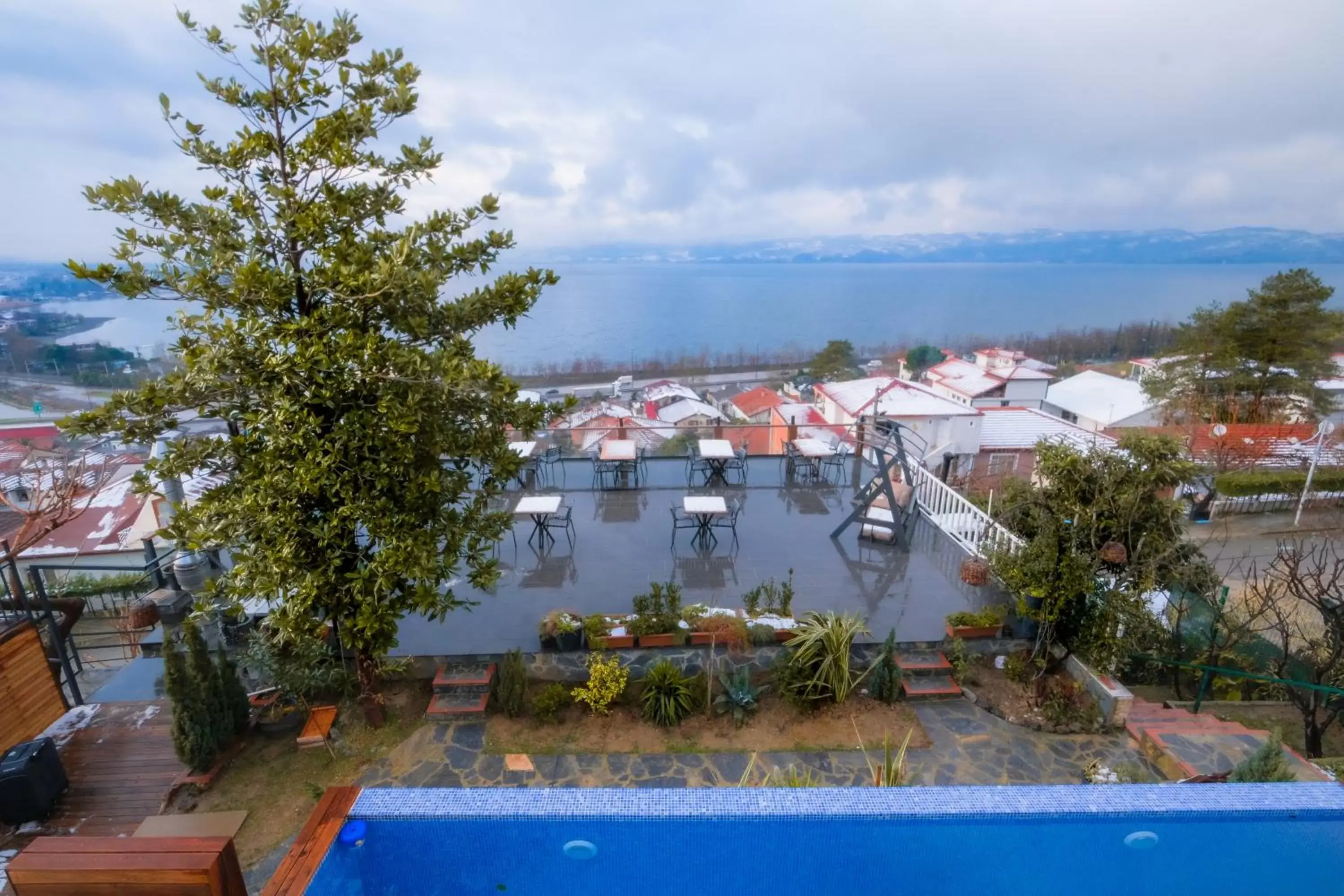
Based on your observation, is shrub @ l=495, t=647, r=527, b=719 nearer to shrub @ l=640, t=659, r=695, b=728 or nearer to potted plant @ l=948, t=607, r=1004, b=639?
shrub @ l=640, t=659, r=695, b=728

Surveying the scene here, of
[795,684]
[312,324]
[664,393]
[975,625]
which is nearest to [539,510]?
[795,684]

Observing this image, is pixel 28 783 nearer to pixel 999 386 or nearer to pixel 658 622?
pixel 658 622

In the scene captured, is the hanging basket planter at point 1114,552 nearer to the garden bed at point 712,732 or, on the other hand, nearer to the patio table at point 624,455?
the garden bed at point 712,732

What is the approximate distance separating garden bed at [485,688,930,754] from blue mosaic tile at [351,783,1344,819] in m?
2.12

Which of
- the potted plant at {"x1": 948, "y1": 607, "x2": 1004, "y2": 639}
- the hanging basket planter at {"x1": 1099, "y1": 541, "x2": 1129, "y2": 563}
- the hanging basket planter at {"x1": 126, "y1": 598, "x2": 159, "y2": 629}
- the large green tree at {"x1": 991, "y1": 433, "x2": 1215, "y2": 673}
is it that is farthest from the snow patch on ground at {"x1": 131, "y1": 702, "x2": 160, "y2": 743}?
the hanging basket planter at {"x1": 1099, "y1": 541, "x2": 1129, "y2": 563}

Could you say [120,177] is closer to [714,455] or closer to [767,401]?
[714,455]

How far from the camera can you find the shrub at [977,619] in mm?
5820

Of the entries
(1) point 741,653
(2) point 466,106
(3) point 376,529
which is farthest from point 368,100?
(2) point 466,106

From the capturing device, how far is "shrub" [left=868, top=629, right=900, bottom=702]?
210 inches

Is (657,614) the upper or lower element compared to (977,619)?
upper

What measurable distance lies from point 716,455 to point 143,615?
6610 millimetres

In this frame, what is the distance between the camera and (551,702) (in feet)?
17.0

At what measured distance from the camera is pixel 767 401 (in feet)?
121

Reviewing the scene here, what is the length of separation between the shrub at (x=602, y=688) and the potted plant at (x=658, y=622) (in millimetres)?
407
